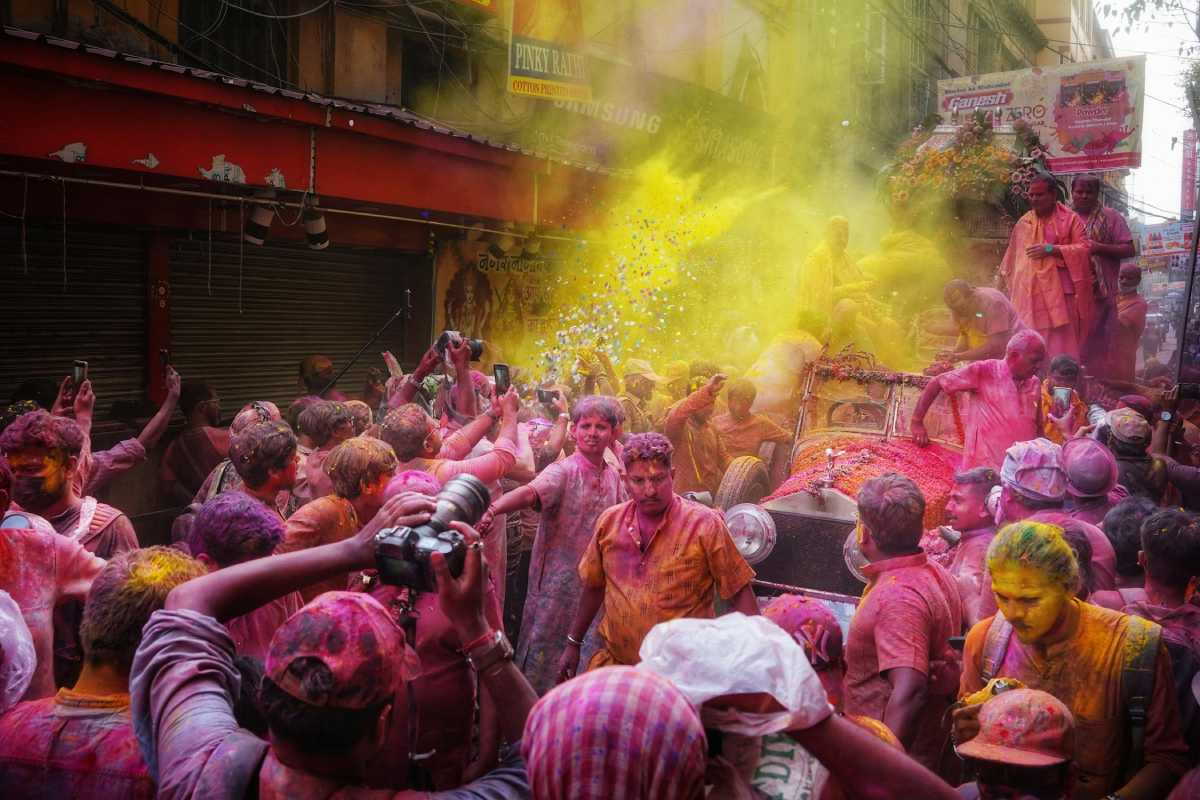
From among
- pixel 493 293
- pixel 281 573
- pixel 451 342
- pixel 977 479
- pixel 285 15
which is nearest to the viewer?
pixel 281 573

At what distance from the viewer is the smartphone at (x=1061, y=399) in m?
7.49

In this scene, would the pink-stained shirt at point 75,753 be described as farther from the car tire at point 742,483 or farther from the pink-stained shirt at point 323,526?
the car tire at point 742,483

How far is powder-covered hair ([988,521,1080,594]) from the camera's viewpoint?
2.81 m

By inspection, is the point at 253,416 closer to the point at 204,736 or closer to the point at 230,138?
the point at 204,736

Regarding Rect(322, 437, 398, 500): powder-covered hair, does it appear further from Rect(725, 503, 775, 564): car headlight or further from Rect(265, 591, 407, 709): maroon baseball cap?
Rect(725, 503, 775, 564): car headlight

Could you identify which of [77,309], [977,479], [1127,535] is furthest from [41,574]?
[77,309]

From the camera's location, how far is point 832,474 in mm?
6855

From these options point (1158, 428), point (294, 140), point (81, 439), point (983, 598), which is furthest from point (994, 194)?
point (81, 439)

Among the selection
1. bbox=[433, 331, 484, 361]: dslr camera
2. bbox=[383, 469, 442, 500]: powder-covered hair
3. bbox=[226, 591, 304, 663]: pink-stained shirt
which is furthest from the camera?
bbox=[433, 331, 484, 361]: dslr camera

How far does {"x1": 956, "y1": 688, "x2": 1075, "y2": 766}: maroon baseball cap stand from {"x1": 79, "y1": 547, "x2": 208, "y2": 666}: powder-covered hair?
81.1 inches

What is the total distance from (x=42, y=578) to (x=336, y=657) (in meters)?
1.87

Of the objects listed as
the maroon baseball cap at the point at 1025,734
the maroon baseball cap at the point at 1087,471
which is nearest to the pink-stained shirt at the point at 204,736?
the maroon baseball cap at the point at 1025,734

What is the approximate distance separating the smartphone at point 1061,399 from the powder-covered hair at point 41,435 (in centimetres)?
700

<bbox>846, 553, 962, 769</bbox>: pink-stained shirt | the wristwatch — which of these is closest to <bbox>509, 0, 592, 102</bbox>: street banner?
<bbox>846, 553, 962, 769</bbox>: pink-stained shirt
